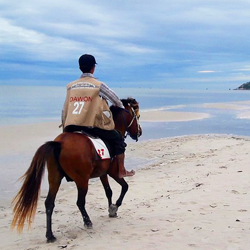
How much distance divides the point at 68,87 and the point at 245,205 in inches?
139

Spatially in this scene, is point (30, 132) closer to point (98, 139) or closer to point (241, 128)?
point (241, 128)

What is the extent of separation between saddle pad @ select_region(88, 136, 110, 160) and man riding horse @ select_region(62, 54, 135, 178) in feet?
0.51

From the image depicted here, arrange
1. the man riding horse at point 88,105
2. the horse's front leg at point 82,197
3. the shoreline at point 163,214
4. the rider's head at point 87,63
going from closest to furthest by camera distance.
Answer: the shoreline at point 163,214 < the horse's front leg at point 82,197 < the man riding horse at point 88,105 < the rider's head at point 87,63

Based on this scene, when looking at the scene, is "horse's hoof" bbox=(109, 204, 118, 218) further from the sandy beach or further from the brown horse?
the brown horse

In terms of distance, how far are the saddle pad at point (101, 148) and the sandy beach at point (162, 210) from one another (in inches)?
43.0

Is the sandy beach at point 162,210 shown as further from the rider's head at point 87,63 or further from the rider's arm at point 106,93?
the rider's head at point 87,63

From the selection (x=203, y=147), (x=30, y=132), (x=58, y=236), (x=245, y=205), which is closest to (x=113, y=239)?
(x=58, y=236)

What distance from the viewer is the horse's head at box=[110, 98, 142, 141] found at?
6.07m

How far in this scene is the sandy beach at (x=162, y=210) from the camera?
4809 millimetres

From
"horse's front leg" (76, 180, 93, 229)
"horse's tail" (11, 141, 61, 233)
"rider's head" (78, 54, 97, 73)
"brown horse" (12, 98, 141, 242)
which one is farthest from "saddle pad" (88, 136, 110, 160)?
"rider's head" (78, 54, 97, 73)

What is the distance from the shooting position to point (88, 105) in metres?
5.27

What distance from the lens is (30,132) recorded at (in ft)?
65.8

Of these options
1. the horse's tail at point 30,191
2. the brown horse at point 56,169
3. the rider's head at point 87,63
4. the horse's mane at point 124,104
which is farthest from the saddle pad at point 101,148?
the rider's head at point 87,63

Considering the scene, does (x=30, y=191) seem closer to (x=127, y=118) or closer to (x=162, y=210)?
(x=127, y=118)
